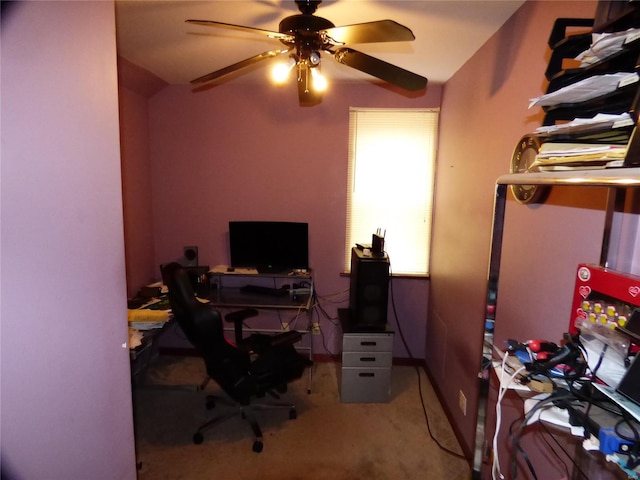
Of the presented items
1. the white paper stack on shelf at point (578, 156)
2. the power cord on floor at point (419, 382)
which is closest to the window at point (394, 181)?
the power cord on floor at point (419, 382)

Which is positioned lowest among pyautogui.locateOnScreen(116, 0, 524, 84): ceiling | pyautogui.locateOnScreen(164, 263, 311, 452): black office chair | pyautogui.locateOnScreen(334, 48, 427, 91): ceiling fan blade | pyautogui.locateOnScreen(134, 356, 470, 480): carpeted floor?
pyautogui.locateOnScreen(134, 356, 470, 480): carpeted floor

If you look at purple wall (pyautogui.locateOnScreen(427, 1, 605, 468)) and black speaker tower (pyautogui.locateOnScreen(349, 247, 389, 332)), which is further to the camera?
black speaker tower (pyautogui.locateOnScreen(349, 247, 389, 332))

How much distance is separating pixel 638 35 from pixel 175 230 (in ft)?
11.0

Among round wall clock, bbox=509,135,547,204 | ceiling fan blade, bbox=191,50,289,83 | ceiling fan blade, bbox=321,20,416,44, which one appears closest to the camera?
ceiling fan blade, bbox=321,20,416,44

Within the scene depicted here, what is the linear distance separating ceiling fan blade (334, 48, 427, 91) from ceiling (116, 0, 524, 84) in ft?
1.14

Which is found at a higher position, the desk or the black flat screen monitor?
the black flat screen monitor

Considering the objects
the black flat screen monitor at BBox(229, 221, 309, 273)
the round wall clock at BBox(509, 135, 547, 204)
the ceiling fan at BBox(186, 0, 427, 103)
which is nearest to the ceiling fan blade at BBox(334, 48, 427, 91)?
the ceiling fan at BBox(186, 0, 427, 103)

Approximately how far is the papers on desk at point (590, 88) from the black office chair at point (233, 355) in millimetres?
1849

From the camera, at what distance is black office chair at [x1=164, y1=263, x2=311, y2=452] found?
1.98 meters

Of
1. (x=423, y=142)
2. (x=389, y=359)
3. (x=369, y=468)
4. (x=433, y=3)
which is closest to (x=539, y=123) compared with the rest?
(x=433, y=3)

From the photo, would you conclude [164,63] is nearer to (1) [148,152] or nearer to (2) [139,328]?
(1) [148,152]

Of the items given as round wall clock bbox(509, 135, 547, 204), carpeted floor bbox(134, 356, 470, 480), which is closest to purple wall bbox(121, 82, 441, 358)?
carpeted floor bbox(134, 356, 470, 480)

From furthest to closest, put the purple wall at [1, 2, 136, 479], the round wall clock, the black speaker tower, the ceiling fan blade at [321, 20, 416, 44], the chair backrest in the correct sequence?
the black speaker tower, the chair backrest, the round wall clock, the ceiling fan blade at [321, 20, 416, 44], the purple wall at [1, 2, 136, 479]

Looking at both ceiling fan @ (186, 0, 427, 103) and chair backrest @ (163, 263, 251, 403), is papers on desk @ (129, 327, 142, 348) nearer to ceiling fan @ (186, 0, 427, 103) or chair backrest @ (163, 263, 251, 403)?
chair backrest @ (163, 263, 251, 403)
